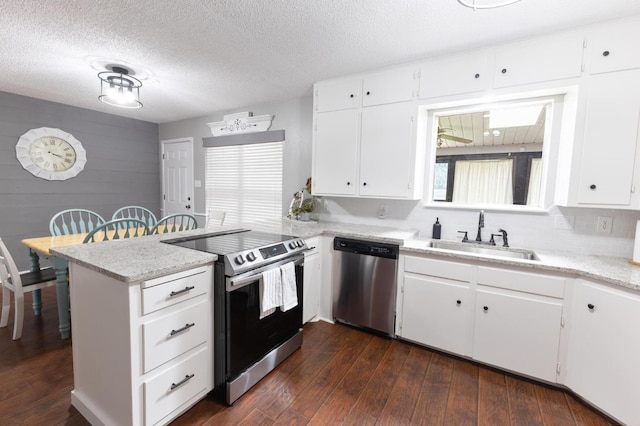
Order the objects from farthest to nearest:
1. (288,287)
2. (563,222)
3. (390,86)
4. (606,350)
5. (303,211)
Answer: (303,211)
(390,86)
(563,222)
(288,287)
(606,350)

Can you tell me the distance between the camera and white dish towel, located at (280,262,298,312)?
1.93 m

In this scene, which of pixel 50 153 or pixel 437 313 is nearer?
pixel 437 313

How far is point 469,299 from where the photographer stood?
2.05m

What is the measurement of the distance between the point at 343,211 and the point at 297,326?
147 centimetres

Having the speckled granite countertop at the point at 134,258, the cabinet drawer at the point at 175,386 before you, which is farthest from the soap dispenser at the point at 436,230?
the cabinet drawer at the point at 175,386

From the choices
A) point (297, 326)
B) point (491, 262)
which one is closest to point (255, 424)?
point (297, 326)

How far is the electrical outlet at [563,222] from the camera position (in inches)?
87.3

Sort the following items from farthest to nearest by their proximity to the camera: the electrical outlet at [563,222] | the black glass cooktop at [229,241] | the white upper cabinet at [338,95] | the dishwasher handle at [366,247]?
the white upper cabinet at [338,95] → the dishwasher handle at [366,247] → the electrical outlet at [563,222] → the black glass cooktop at [229,241]

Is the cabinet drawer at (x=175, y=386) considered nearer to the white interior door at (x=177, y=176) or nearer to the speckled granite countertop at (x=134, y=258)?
the speckled granite countertop at (x=134, y=258)

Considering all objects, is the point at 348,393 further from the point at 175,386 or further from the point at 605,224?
the point at 605,224

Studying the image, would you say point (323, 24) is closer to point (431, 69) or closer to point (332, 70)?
point (332, 70)

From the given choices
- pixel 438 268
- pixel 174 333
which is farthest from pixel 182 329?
pixel 438 268

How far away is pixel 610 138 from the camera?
186cm

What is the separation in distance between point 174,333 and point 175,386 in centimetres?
30
